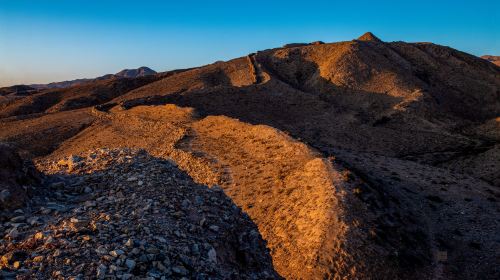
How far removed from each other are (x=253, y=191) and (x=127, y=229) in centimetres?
1219

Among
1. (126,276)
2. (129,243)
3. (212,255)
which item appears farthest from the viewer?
(212,255)

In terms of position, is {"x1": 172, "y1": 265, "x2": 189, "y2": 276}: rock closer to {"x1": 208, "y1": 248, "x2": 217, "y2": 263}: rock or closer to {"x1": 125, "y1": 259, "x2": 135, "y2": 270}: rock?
{"x1": 125, "y1": 259, "x2": 135, "y2": 270}: rock

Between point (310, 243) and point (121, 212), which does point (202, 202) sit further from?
point (310, 243)

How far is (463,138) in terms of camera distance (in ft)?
Result: 161

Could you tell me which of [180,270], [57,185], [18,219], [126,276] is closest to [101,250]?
[126,276]

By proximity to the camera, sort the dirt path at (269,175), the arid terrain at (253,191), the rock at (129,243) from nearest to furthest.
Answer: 1. the rock at (129,243)
2. the arid terrain at (253,191)
3. the dirt path at (269,175)

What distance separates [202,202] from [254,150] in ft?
48.8

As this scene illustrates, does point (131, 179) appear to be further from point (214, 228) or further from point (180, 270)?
point (180, 270)

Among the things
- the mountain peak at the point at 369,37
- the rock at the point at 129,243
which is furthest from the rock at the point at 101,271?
the mountain peak at the point at 369,37

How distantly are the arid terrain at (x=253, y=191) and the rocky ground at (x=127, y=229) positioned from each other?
0.05 m

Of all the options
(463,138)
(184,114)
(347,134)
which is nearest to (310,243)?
(184,114)

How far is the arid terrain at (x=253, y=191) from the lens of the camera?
1011 centimetres

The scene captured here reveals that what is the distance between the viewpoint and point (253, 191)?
2198 cm

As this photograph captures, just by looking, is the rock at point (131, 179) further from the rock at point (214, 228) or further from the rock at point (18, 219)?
the rock at point (18, 219)
